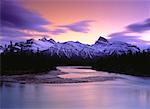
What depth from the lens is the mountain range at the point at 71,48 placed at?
4156 mm

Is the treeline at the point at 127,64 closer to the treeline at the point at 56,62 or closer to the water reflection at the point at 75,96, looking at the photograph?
the treeline at the point at 56,62

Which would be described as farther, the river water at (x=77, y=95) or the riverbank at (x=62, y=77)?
the riverbank at (x=62, y=77)

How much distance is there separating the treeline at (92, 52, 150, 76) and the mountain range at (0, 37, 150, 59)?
0.07 meters

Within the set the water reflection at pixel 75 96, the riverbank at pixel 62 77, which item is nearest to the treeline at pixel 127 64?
the riverbank at pixel 62 77

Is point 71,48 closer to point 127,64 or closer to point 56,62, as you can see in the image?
point 56,62

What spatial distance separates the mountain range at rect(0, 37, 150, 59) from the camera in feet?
13.6

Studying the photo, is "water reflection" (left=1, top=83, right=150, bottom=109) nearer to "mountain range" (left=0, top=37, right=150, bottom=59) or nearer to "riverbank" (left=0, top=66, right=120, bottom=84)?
"riverbank" (left=0, top=66, right=120, bottom=84)

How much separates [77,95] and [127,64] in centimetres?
67

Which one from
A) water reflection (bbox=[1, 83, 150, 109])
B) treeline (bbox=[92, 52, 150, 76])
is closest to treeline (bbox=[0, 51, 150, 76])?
treeline (bbox=[92, 52, 150, 76])

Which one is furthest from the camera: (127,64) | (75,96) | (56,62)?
(127,64)

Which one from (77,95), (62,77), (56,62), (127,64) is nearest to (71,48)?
(56,62)

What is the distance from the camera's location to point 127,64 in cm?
443

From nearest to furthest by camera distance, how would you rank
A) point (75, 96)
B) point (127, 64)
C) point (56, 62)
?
point (75, 96) < point (56, 62) < point (127, 64)

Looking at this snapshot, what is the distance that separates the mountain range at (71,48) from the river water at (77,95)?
16cm
